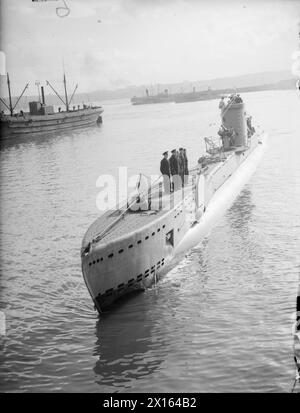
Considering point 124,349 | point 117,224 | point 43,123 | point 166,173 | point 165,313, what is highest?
point 43,123

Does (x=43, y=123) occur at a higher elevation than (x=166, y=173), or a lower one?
higher

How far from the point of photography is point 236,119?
31062mm

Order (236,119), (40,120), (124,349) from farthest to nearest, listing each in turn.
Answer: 1. (40,120)
2. (236,119)
3. (124,349)

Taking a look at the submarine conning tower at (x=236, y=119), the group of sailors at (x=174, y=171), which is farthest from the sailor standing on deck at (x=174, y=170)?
the submarine conning tower at (x=236, y=119)

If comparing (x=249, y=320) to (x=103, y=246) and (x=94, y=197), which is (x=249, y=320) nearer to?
(x=103, y=246)

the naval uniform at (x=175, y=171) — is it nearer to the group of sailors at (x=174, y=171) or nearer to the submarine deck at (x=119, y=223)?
the group of sailors at (x=174, y=171)

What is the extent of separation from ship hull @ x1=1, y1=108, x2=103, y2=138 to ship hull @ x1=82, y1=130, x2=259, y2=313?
54.0 meters

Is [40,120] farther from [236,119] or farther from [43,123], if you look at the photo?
[236,119]

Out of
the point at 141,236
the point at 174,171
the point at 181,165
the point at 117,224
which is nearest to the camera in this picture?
the point at 141,236

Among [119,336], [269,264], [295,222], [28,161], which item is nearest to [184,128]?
[28,161]

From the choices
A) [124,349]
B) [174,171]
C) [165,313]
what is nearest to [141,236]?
[165,313]

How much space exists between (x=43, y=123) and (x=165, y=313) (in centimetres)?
6269

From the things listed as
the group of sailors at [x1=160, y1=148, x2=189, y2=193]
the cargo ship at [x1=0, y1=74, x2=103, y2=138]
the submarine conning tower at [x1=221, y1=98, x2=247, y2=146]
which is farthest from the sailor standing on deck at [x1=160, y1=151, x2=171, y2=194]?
the cargo ship at [x1=0, y1=74, x2=103, y2=138]
